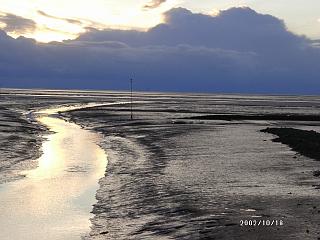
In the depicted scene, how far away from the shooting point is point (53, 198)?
1925 centimetres

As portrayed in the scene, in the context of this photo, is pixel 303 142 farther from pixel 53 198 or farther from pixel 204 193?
pixel 53 198

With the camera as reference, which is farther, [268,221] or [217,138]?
[217,138]

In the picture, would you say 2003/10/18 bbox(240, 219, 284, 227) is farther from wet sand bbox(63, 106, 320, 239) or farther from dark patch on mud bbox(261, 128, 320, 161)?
dark patch on mud bbox(261, 128, 320, 161)

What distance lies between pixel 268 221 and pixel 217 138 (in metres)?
30.1

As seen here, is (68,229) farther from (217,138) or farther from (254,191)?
(217,138)

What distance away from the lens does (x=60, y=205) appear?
18.1 m

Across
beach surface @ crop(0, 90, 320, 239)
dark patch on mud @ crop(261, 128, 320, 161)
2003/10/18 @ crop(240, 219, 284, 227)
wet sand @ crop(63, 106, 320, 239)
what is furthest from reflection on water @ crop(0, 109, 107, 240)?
dark patch on mud @ crop(261, 128, 320, 161)

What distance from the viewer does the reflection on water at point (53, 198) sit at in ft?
48.1

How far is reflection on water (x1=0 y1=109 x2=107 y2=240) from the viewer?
577 inches

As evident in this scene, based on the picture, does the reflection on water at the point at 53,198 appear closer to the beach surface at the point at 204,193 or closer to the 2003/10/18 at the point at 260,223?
Answer: the beach surface at the point at 204,193

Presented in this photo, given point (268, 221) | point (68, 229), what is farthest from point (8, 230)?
point (268, 221)

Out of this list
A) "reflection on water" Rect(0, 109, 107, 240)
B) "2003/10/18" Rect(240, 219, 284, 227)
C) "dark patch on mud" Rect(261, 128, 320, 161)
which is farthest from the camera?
"dark patch on mud" Rect(261, 128, 320, 161)

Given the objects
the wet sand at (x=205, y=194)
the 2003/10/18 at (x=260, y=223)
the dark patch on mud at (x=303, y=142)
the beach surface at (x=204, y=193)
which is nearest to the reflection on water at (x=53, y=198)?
the beach surface at (x=204, y=193)

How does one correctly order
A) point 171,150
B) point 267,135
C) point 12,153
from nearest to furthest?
point 12,153
point 171,150
point 267,135
